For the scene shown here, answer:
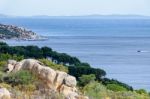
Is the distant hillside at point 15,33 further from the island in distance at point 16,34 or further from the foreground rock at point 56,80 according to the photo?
the foreground rock at point 56,80

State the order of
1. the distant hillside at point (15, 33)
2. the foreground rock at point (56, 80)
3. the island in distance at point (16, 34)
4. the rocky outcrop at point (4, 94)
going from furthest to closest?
the distant hillside at point (15, 33), the island in distance at point (16, 34), the foreground rock at point (56, 80), the rocky outcrop at point (4, 94)

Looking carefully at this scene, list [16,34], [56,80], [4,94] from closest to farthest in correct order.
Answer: [4,94]
[56,80]
[16,34]

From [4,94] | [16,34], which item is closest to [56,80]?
[4,94]

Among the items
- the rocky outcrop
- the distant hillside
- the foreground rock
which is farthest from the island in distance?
the rocky outcrop

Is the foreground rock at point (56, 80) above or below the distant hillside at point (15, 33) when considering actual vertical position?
above

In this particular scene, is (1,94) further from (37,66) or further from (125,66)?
(125,66)

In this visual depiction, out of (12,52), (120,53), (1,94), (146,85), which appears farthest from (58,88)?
(120,53)

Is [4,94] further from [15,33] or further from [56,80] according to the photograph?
[15,33]

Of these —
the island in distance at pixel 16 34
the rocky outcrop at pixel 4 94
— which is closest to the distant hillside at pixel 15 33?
the island in distance at pixel 16 34

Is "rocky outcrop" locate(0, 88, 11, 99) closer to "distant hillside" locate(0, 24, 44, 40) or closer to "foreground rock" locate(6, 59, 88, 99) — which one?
"foreground rock" locate(6, 59, 88, 99)

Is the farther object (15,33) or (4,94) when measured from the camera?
(15,33)

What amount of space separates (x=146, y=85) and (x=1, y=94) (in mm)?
41625

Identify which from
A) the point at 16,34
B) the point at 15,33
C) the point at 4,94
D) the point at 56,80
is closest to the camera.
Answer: the point at 4,94

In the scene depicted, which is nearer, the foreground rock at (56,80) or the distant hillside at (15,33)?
the foreground rock at (56,80)
